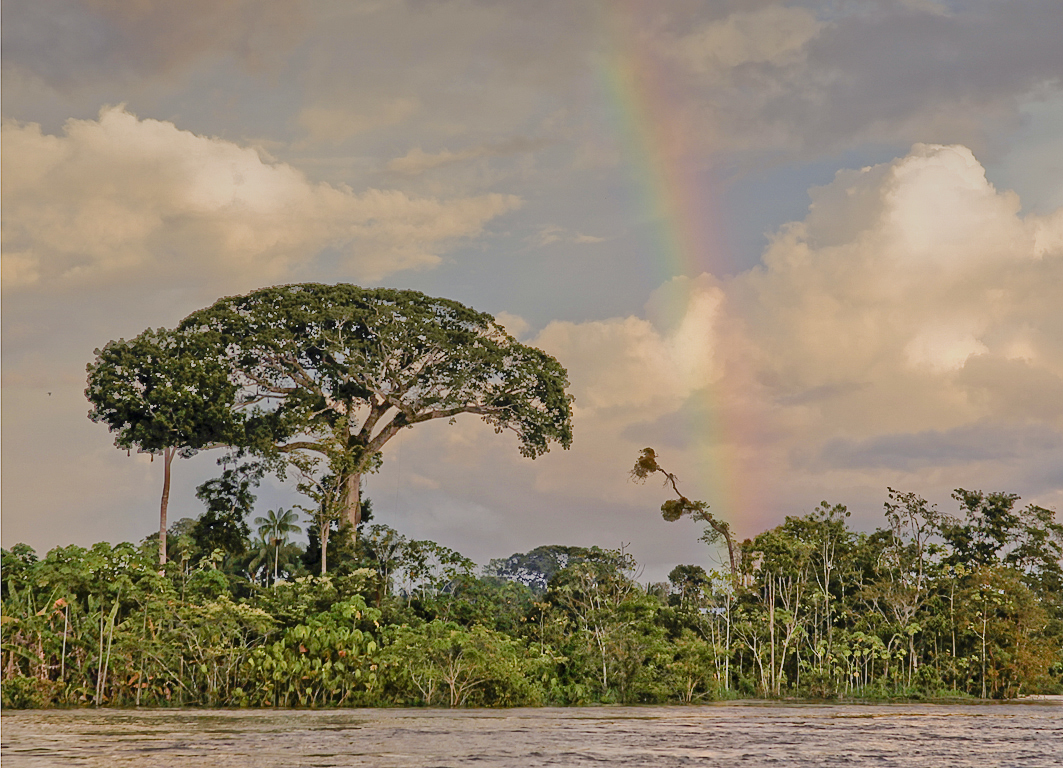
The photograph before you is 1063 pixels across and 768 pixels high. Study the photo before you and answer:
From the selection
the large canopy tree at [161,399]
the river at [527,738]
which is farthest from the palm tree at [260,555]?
the river at [527,738]

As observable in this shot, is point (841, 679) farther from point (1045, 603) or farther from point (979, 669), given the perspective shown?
point (1045, 603)

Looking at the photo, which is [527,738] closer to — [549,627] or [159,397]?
[549,627]

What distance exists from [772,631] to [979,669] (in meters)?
5.21

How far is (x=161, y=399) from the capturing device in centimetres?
2966

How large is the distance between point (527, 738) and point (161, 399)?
2233cm

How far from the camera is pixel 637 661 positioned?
1748cm

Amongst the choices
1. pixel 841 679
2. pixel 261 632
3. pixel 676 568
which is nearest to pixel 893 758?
pixel 261 632

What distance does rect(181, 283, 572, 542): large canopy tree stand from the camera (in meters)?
32.8

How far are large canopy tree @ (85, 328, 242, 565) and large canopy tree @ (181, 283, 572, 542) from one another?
4.82ft

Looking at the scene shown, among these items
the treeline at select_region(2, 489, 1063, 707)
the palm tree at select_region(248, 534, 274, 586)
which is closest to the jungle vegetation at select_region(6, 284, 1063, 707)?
the treeline at select_region(2, 489, 1063, 707)

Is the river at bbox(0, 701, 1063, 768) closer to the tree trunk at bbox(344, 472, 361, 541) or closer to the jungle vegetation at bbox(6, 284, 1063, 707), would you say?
the jungle vegetation at bbox(6, 284, 1063, 707)

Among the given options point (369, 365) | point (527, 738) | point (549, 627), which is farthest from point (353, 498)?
point (527, 738)

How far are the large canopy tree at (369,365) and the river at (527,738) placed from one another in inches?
733

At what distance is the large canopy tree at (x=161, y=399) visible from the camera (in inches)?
1169
